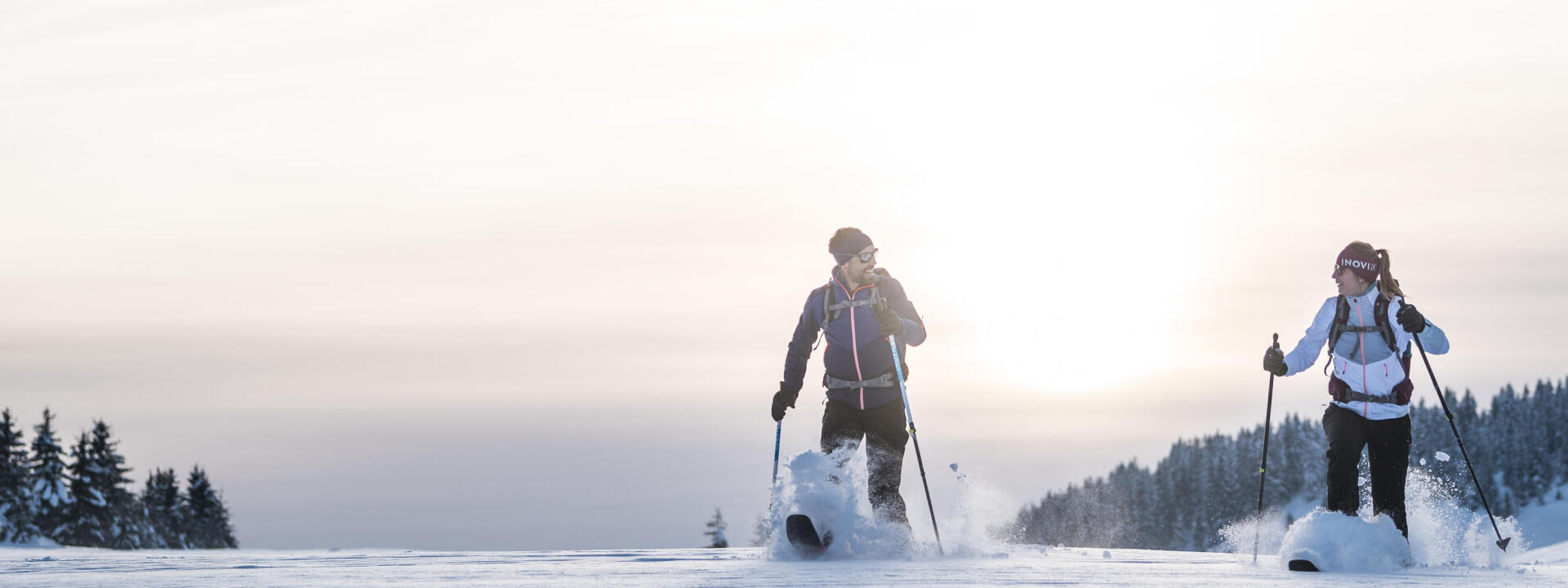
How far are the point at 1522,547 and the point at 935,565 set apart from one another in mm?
4956

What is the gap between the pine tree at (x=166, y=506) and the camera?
98312mm

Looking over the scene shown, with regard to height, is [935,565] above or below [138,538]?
above

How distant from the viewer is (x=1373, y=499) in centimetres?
1042

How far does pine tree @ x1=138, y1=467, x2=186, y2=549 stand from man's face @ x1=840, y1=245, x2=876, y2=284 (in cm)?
9570

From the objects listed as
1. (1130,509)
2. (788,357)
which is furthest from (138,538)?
(1130,509)

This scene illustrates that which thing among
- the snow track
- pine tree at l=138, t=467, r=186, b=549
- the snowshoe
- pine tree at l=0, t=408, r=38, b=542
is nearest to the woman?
the snow track

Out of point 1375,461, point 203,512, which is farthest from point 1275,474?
point 1375,461

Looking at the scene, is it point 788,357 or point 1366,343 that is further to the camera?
point 788,357

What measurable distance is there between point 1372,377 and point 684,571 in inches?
200

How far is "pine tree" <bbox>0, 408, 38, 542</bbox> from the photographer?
234 feet

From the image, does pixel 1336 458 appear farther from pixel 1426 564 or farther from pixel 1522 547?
pixel 1522 547

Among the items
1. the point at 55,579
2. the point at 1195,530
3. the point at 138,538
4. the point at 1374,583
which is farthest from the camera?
the point at 1195,530

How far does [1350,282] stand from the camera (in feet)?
33.9

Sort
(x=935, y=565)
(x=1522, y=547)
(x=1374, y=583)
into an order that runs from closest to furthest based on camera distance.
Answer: (x=1374, y=583)
(x=935, y=565)
(x=1522, y=547)
